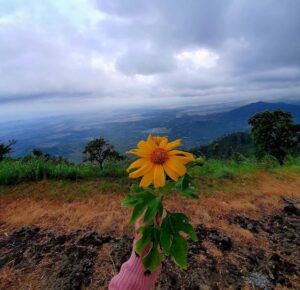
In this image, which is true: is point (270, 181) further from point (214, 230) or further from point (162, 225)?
point (162, 225)

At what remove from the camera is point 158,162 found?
1.15m

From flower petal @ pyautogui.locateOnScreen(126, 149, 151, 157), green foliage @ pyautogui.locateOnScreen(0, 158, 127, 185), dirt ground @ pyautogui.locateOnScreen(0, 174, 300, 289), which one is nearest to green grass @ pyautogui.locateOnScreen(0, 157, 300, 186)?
green foliage @ pyautogui.locateOnScreen(0, 158, 127, 185)

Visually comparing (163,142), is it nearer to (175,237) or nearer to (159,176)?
(159,176)

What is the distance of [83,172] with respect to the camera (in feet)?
18.2

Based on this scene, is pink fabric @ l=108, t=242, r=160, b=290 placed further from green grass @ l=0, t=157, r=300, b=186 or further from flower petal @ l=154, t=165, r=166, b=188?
green grass @ l=0, t=157, r=300, b=186

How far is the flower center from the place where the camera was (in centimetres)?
115

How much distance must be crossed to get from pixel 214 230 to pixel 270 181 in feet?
8.96

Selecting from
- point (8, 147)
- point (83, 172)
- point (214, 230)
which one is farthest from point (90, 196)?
point (8, 147)

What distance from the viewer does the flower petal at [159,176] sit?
3.54 ft

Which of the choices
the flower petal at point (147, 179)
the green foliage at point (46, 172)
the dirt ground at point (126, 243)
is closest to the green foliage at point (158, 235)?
the flower petal at point (147, 179)

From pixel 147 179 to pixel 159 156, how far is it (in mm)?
116

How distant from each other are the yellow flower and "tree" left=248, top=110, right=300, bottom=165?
2004cm

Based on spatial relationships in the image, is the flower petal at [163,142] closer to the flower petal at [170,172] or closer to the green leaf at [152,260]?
the flower petal at [170,172]

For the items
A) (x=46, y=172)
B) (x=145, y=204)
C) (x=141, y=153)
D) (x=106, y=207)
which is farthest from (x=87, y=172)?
(x=141, y=153)
